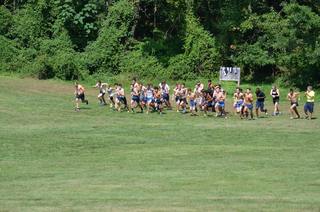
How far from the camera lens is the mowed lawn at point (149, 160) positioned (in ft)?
49.2

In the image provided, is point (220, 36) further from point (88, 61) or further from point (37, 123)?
point (37, 123)

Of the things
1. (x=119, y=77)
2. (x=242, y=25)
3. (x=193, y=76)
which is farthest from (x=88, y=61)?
(x=242, y=25)

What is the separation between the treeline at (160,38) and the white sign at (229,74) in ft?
9.56

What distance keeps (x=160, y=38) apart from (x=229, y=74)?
35.2ft

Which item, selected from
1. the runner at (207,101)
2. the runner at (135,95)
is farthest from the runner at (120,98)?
the runner at (207,101)

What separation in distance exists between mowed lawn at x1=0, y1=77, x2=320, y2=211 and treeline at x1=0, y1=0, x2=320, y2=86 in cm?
1029

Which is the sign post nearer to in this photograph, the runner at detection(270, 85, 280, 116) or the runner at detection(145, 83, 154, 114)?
the runner at detection(270, 85, 280, 116)

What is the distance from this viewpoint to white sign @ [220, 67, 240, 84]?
48213 millimetres

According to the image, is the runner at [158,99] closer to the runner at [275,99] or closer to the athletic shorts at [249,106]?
the athletic shorts at [249,106]

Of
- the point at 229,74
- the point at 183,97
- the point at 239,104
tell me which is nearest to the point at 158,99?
the point at 183,97

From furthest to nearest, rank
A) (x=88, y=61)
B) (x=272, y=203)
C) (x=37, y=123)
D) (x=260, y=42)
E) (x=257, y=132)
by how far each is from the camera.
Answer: (x=88, y=61), (x=260, y=42), (x=37, y=123), (x=257, y=132), (x=272, y=203)

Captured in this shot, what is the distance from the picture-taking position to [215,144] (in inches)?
1093

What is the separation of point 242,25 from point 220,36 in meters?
2.79

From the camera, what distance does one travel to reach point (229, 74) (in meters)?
48.5
